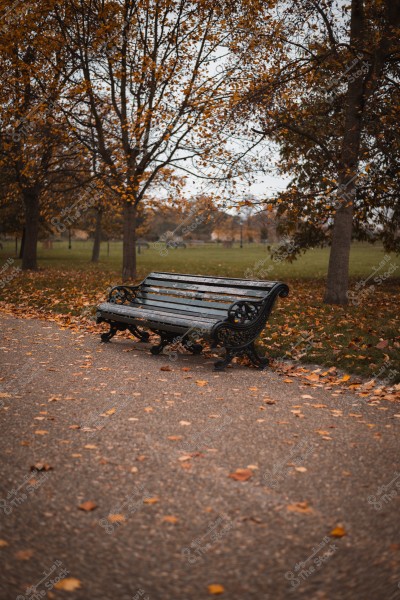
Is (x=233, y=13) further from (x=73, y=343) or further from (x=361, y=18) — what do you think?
(x=73, y=343)

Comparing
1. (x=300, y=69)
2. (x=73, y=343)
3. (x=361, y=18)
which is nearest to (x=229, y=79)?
(x=300, y=69)

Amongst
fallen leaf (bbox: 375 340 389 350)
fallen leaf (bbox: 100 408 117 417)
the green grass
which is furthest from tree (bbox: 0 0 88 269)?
fallen leaf (bbox: 100 408 117 417)

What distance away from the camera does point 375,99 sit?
34.6ft

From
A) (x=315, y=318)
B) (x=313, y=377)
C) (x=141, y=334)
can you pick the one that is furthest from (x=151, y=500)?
(x=315, y=318)

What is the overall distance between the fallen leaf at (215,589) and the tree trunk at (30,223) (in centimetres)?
2134

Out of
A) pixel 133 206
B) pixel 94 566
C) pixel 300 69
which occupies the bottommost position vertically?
pixel 94 566

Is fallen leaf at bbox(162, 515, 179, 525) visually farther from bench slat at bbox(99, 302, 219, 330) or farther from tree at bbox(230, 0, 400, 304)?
tree at bbox(230, 0, 400, 304)

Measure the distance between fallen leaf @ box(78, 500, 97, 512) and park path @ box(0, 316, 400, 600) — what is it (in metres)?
0.01

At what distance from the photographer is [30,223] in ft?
72.9

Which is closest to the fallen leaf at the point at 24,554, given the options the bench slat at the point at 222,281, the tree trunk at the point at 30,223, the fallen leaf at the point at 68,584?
the fallen leaf at the point at 68,584

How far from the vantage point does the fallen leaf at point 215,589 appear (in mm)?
2422

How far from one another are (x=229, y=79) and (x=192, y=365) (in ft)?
33.7

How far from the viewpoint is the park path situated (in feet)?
8.34

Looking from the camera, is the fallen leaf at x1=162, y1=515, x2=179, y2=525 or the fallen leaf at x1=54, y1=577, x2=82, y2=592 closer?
the fallen leaf at x1=54, y1=577, x2=82, y2=592
